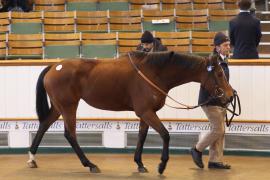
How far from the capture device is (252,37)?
971 centimetres

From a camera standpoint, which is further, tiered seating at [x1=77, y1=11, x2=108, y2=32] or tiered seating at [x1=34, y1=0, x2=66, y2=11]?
tiered seating at [x1=34, y1=0, x2=66, y2=11]

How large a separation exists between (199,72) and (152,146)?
6.57ft

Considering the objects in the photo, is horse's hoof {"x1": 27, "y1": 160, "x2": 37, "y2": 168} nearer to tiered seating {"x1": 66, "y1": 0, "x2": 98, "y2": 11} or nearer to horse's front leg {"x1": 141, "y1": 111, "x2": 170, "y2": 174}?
horse's front leg {"x1": 141, "y1": 111, "x2": 170, "y2": 174}

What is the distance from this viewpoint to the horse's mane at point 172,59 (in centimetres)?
802

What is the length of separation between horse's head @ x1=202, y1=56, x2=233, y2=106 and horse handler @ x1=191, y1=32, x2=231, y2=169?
0.17 meters

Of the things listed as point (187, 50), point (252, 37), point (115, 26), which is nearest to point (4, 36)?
point (115, 26)

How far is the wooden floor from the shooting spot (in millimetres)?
8047

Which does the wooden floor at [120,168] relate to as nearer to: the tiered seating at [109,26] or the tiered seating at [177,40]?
the tiered seating at [109,26]

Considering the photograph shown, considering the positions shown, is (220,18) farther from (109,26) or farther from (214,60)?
(214,60)

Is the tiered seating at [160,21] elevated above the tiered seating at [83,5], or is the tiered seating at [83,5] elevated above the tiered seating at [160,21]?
the tiered seating at [83,5]

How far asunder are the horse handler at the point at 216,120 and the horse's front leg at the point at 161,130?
2.25 ft

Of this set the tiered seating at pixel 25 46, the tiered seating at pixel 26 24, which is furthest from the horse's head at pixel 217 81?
the tiered seating at pixel 26 24

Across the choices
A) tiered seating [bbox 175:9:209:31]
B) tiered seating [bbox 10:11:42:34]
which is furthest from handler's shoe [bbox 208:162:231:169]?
tiered seating [bbox 10:11:42:34]

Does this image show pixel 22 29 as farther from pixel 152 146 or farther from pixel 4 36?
pixel 152 146
